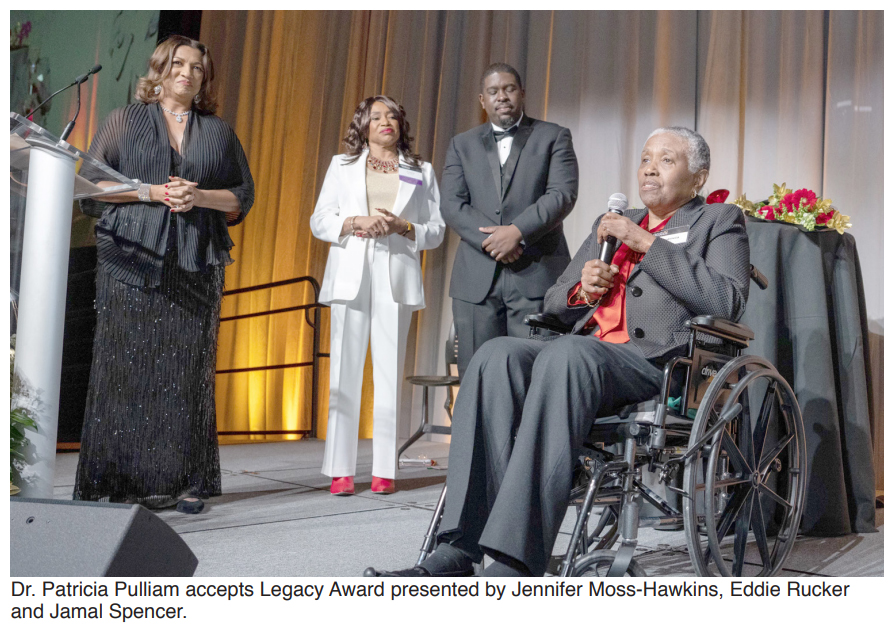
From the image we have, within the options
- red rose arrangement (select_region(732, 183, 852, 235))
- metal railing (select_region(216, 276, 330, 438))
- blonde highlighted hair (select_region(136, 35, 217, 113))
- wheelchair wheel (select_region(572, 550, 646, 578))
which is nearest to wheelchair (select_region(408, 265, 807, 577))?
wheelchair wheel (select_region(572, 550, 646, 578))

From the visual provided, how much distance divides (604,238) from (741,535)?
0.72m

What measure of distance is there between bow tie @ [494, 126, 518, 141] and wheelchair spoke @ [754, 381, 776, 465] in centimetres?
147

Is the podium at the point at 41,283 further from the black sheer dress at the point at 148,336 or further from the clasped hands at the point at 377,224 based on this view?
the clasped hands at the point at 377,224

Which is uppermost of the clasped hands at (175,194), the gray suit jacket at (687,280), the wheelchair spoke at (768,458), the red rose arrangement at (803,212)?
the red rose arrangement at (803,212)

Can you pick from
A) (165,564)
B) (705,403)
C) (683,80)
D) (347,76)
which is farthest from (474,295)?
(347,76)

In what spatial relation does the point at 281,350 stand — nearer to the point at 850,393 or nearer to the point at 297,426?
the point at 297,426

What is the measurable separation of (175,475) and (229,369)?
3420mm

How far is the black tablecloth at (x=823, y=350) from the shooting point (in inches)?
90.7

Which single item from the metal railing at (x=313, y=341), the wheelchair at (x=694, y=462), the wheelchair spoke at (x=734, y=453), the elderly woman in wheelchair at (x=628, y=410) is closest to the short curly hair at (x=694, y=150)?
the elderly woman in wheelchair at (x=628, y=410)

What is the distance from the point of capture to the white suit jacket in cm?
277

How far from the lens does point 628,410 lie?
60.7 inches

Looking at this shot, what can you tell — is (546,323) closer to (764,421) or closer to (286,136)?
(764,421)

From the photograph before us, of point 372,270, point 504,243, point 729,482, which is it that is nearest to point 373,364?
point 372,270

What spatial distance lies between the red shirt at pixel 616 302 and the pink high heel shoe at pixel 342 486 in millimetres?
1250
